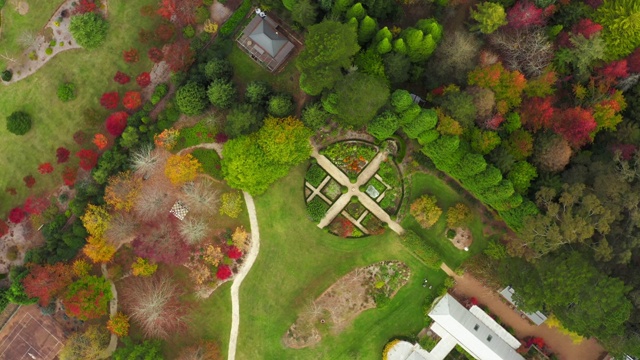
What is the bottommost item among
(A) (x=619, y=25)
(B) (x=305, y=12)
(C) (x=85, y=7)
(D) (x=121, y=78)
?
(D) (x=121, y=78)

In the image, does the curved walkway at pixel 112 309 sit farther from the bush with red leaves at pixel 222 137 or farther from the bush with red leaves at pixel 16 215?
the bush with red leaves at pixel 222 137

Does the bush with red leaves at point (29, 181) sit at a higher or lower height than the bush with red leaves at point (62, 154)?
lower

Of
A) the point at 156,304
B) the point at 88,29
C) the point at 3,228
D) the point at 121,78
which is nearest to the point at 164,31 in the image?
the point at 121,78

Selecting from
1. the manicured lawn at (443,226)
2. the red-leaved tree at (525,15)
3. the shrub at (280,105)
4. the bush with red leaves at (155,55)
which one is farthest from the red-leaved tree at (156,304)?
the red-leaved tree at (525,15)

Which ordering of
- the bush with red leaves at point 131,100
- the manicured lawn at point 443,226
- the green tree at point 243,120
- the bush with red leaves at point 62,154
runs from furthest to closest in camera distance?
the bush with red leaves at point 62,154 → the bush with red leaves at point 131,100 → the manicured lawn at point 443,226 → the green tree at point 243,120

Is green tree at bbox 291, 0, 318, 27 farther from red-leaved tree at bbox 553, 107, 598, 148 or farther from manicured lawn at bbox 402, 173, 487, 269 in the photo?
red-leaved tree at bbox 553, 107, 598, 148

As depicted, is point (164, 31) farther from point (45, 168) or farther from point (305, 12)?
point (45, 168)

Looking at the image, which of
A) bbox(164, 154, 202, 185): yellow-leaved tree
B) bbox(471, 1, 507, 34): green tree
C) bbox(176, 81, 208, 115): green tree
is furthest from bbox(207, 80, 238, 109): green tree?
bbox(471, 1, 507, 34): green tree
